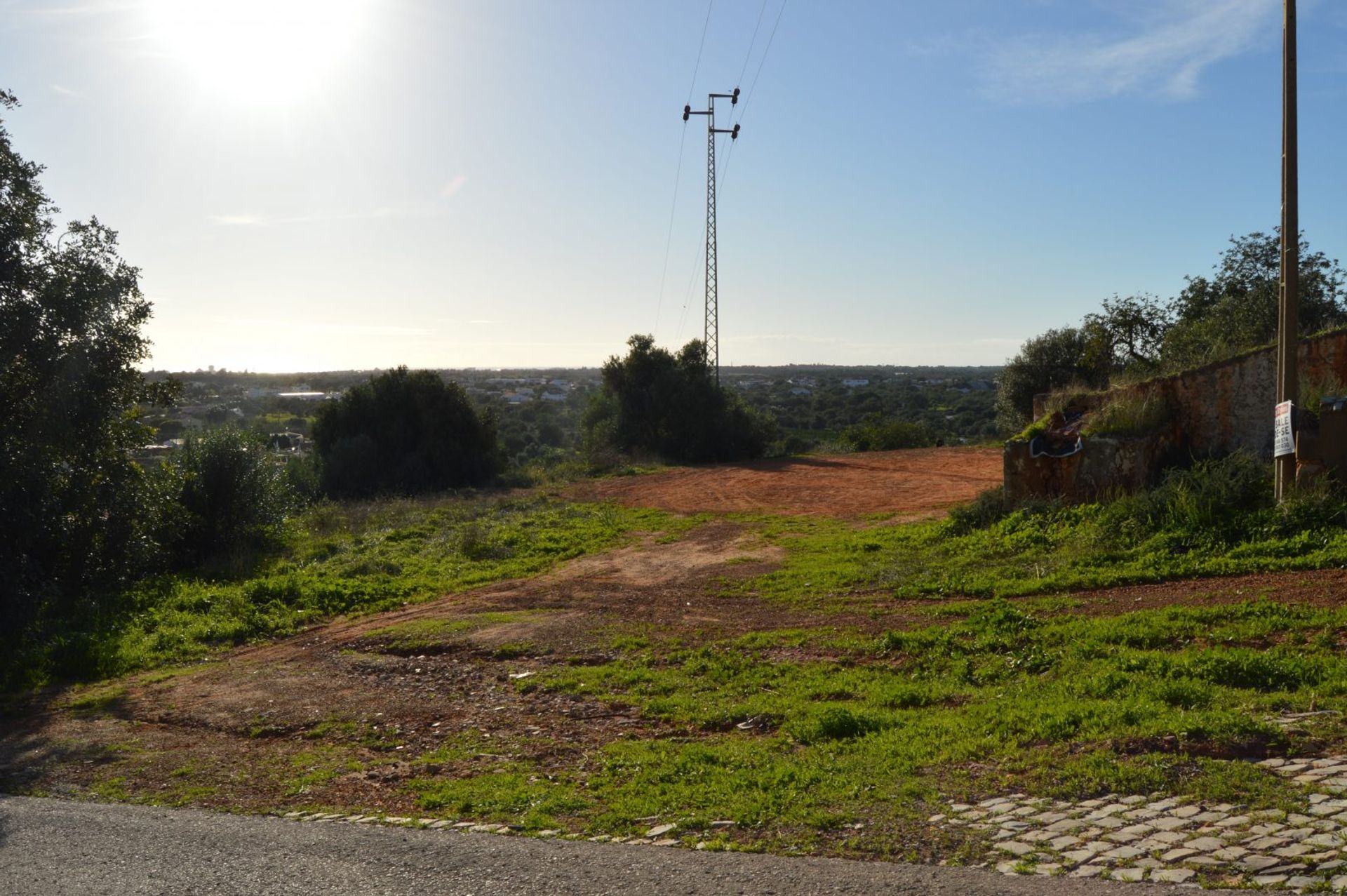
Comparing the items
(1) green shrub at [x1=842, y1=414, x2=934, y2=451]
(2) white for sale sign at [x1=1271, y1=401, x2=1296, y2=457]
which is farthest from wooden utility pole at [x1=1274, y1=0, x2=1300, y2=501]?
(1) green shrub at [x1=842, y1=414, x2=934, y2=451]

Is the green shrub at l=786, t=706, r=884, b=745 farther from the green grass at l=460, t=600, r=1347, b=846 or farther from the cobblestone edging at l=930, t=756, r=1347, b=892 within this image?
the cobblestone edging at l=930, t=756, r=1347, b=892

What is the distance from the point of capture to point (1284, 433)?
10.3 m

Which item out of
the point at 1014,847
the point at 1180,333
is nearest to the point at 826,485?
the point at 1180,333

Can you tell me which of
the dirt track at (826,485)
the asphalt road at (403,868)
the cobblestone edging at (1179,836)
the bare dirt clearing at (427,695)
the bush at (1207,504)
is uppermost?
the bush at (1207,504)

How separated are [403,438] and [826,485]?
44.8ft

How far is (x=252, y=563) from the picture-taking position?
16.7m

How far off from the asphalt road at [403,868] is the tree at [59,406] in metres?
8.35

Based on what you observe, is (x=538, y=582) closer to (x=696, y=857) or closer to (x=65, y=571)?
(x=65, y=571)

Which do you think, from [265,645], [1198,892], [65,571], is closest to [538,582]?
[265,645]

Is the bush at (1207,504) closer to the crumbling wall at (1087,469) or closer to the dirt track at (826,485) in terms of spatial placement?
the crumbling wall at (1087,469)

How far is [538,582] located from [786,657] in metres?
6.05

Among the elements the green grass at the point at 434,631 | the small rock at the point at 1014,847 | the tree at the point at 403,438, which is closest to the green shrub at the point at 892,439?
the tree at the point at 403,438

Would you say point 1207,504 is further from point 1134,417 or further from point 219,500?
point 219,500

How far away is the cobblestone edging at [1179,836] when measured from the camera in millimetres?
4078
